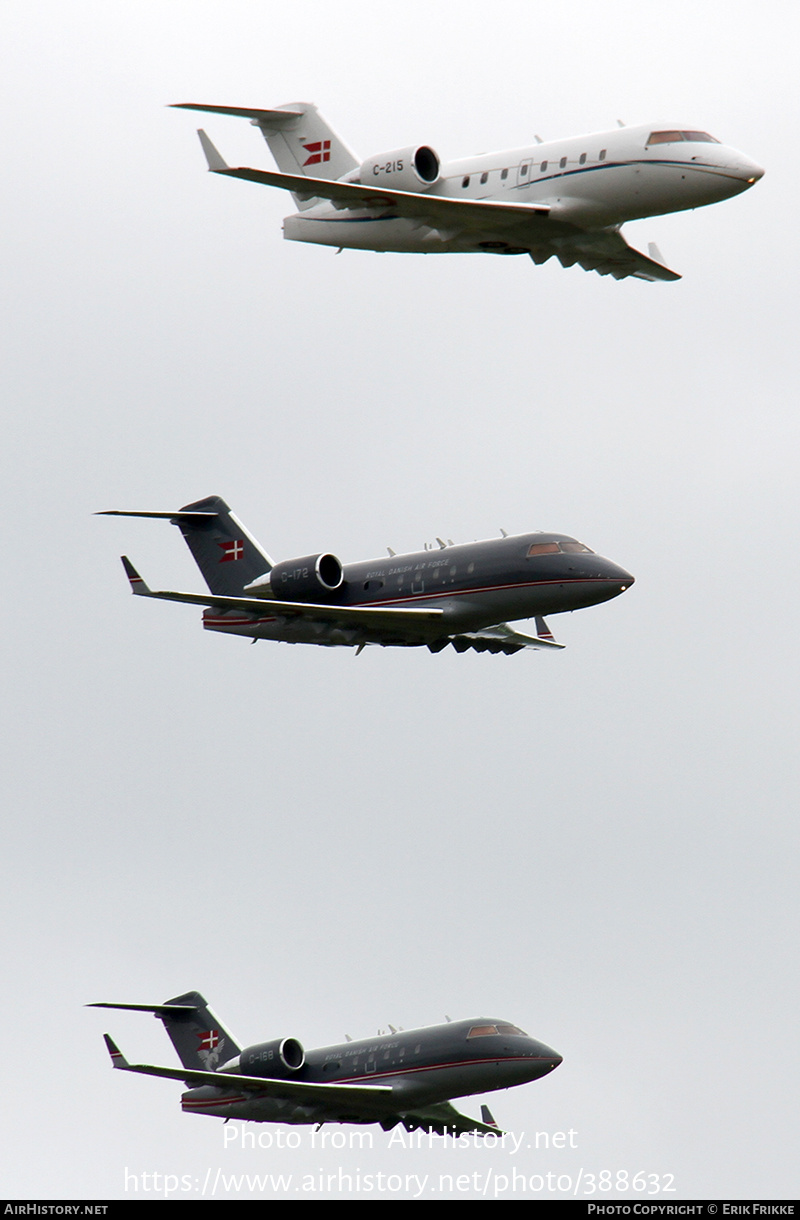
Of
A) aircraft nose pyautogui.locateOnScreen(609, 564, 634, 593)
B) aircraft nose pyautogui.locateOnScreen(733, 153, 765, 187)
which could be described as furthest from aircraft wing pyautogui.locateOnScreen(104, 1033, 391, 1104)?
aircraft nose pyautogui.locateOnScreen(733, 153, 765, 187)

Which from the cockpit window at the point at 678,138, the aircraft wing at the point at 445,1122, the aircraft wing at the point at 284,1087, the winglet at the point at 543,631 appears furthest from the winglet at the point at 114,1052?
the cockpit window at the point at 678,138

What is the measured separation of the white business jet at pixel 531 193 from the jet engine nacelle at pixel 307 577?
8.55m

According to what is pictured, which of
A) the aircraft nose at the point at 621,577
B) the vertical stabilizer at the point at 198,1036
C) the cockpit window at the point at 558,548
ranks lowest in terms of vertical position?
the vertical stabilizer at the point at 198,1036

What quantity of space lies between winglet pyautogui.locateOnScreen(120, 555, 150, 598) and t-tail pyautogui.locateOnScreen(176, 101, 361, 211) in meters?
11.0

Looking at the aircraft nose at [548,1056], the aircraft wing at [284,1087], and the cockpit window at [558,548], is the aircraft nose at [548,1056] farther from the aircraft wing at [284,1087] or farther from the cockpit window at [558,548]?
the cockpit window at [558,548]

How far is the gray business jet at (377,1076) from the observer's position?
50.5 meters

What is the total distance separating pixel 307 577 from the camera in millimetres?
50812

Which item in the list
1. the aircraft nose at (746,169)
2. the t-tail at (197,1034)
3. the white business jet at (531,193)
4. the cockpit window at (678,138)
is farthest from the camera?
the t-tail at (197,1034)

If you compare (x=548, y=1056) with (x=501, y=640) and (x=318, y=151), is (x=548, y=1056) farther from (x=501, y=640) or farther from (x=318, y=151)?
(x=318, y=151)

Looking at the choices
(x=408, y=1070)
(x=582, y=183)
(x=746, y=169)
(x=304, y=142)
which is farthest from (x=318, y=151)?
(x=408, y=1070)

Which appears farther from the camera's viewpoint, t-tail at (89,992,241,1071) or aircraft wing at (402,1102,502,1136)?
t-tail at (89,992,241,1071)

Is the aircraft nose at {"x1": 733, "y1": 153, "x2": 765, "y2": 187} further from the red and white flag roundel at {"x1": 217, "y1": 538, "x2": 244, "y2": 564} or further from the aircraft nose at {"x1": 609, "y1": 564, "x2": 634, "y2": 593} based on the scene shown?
the red and white flag roundel at {"x1": 217, "y1": 538, "x2": 244, "y2": 564}

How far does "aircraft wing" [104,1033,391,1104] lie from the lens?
50.6 metres
